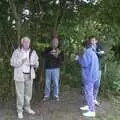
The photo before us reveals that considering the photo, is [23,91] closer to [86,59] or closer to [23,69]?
[23,69]

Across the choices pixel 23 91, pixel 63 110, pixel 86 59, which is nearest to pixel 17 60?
pixel 23 91

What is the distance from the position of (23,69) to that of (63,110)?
170 cm

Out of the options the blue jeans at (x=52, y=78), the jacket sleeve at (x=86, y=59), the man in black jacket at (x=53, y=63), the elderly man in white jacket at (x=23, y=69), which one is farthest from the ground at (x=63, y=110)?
the jacket sleeve at (x=86, y=59)

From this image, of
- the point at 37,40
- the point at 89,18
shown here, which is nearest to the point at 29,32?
the point at 37,40

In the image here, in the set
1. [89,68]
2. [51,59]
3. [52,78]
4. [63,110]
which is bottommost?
[63,110]

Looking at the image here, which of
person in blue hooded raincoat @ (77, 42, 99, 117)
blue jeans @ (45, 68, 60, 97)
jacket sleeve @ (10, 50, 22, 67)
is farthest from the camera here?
blue jeans @ (45, 68, 60, 97)

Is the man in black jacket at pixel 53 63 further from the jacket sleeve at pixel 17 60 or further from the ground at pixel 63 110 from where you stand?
the jacket sleeve at pixel 17 60

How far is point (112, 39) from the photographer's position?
12.5 m

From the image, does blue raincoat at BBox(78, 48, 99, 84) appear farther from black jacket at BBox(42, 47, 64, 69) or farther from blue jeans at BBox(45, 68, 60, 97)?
blue jeans at BBox(45, 68, 60, 97)

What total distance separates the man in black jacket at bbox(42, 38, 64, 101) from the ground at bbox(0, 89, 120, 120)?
14.8 inches

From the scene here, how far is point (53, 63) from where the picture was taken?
419 inches

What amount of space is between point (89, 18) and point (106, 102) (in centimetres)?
235

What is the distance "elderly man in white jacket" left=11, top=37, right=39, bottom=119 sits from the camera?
920cm

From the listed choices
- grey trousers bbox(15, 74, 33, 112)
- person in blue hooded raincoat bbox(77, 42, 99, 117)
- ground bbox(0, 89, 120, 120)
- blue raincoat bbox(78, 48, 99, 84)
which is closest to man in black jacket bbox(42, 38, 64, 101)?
ground bbox(0, 89, 120, 120)
